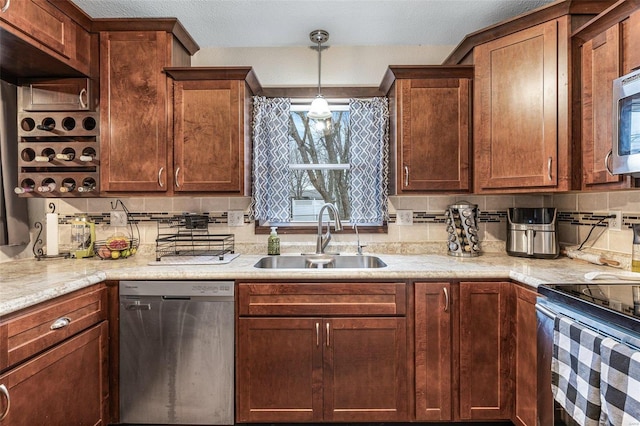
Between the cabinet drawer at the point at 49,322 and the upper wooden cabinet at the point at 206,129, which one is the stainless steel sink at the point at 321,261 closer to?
the upper wooden cabinet at the point at 206,129

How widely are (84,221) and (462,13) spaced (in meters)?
2.82

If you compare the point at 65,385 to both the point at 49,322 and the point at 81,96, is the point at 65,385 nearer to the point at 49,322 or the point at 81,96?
the point at 49,322

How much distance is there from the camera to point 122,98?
2.10m

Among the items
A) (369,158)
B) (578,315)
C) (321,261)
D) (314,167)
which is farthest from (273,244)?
(578,315)

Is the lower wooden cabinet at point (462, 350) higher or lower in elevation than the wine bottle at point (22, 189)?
lower

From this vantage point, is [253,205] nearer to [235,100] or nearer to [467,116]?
[235,100]

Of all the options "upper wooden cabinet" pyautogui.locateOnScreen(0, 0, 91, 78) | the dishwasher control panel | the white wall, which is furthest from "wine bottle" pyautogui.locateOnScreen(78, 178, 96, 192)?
the white wall

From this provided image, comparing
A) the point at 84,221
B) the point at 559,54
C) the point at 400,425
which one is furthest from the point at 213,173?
the point at 559,54

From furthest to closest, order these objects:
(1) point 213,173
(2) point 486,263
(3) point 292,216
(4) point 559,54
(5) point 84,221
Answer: (3) point 292,216 < (5) point 84,221 < (1) point 213,173 < (2) point 486,263 < (4) point 559,54

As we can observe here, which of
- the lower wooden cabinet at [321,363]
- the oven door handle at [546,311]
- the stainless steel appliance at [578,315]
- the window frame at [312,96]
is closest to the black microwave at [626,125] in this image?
the stainless steel appliance at [578,315]

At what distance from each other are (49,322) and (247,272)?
33.9 inches

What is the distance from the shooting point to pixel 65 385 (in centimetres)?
151

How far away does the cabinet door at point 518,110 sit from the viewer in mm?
1835

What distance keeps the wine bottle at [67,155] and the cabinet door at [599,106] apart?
115 inches
